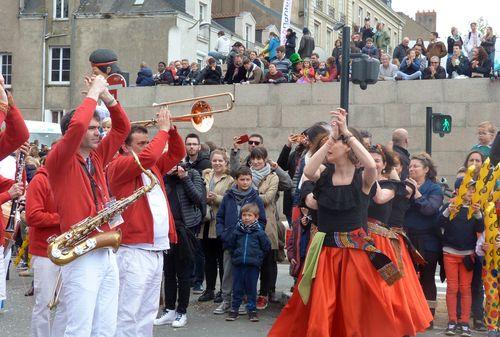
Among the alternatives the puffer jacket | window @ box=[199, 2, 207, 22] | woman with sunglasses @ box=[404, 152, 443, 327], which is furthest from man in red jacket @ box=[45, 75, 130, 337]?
window @ box=[199, 2, 207, 22]

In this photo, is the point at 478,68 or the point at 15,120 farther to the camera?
the point at 478,68

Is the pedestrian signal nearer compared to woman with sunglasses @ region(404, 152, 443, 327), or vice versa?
woman with sunglasses @ region(404, 152, 443, 327)

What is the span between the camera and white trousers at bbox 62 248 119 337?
17.1 ft

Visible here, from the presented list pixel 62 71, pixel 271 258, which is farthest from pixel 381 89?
pixel 62 71

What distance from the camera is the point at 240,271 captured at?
920 centimetres

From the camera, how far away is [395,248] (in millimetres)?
7523

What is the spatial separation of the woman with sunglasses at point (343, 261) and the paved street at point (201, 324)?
5.48ft

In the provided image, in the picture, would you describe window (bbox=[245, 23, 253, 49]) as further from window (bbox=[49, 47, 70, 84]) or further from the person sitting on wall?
the person sitting on wall

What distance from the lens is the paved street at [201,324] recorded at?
842cm

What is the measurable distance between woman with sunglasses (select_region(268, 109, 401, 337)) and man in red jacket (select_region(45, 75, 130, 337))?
1.92 meters

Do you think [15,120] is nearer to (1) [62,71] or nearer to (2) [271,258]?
(2) [271,258]

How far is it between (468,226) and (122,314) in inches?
161

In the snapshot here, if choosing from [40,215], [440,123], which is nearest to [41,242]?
[40,215]

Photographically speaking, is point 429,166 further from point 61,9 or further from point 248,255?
point 61,9
